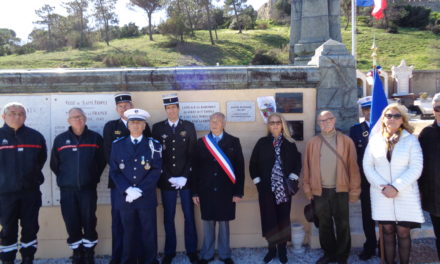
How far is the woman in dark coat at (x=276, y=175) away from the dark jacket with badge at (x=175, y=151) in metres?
0.75

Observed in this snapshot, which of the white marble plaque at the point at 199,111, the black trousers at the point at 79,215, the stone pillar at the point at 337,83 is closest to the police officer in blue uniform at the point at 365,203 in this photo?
the stone pillar at the point at 337,83

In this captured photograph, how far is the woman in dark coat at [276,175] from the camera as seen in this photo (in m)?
4.25

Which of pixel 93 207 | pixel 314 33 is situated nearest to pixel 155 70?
pixel 93 207

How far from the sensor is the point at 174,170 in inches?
170

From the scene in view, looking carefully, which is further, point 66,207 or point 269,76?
point 269,76

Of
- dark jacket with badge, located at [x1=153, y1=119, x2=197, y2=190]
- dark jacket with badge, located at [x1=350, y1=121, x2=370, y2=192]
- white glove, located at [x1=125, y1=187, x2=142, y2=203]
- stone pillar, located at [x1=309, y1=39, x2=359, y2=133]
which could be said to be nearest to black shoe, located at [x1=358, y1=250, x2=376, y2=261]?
dark jacket with badge, located at [x1=350, y1=121, x2=370, y2=192]

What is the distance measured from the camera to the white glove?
389 centimetres

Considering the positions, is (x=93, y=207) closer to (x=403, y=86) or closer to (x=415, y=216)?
(x=415, y=216)

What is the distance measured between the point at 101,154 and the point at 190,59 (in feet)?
81.2

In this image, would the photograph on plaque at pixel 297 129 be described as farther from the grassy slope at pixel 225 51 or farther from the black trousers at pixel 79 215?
the grassy slope at pixel 225 51

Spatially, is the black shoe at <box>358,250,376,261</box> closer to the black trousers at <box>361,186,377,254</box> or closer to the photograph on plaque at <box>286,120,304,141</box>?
the black trousers at <box>361,186,377,254</box>

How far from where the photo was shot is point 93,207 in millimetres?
4215

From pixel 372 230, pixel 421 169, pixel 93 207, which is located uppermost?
pixel 421 169

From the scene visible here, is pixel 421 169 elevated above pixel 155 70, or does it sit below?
below
